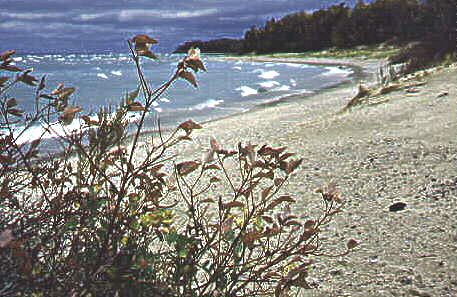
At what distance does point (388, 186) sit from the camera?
4.04 m

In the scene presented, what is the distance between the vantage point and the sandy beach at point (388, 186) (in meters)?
2.58

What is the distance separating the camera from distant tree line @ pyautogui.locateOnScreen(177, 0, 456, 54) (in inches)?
1987

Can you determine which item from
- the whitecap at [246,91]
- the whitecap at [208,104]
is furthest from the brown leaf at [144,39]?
the whitecap at [246,91]

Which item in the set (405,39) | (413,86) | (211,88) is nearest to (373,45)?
(405,39)

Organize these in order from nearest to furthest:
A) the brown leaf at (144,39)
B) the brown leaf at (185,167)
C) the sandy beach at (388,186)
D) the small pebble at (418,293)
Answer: the brown leaf at (144,39)
the brown leaf at (185,167)
the small pebble at (418,293)
the sandy beach at (388,186)

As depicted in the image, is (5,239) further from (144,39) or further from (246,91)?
(246,91)

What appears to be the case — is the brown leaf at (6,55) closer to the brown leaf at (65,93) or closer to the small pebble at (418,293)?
the brown leaf at (65,93)

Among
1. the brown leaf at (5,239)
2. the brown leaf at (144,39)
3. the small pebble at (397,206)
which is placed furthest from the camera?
the small pebble at (397,206)

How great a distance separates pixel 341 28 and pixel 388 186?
6545cm

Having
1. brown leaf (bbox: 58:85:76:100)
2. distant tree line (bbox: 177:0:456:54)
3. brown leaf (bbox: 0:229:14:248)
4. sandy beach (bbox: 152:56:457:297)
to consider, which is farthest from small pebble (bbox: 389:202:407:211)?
distant tree line (bbox: 177:0:456:54)

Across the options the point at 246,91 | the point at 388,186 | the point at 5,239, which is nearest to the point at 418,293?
the point at 388,186

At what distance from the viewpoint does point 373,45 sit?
6025 centimetres

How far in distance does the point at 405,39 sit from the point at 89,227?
5219 centimetres

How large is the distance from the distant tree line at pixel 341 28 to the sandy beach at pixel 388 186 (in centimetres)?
3163
